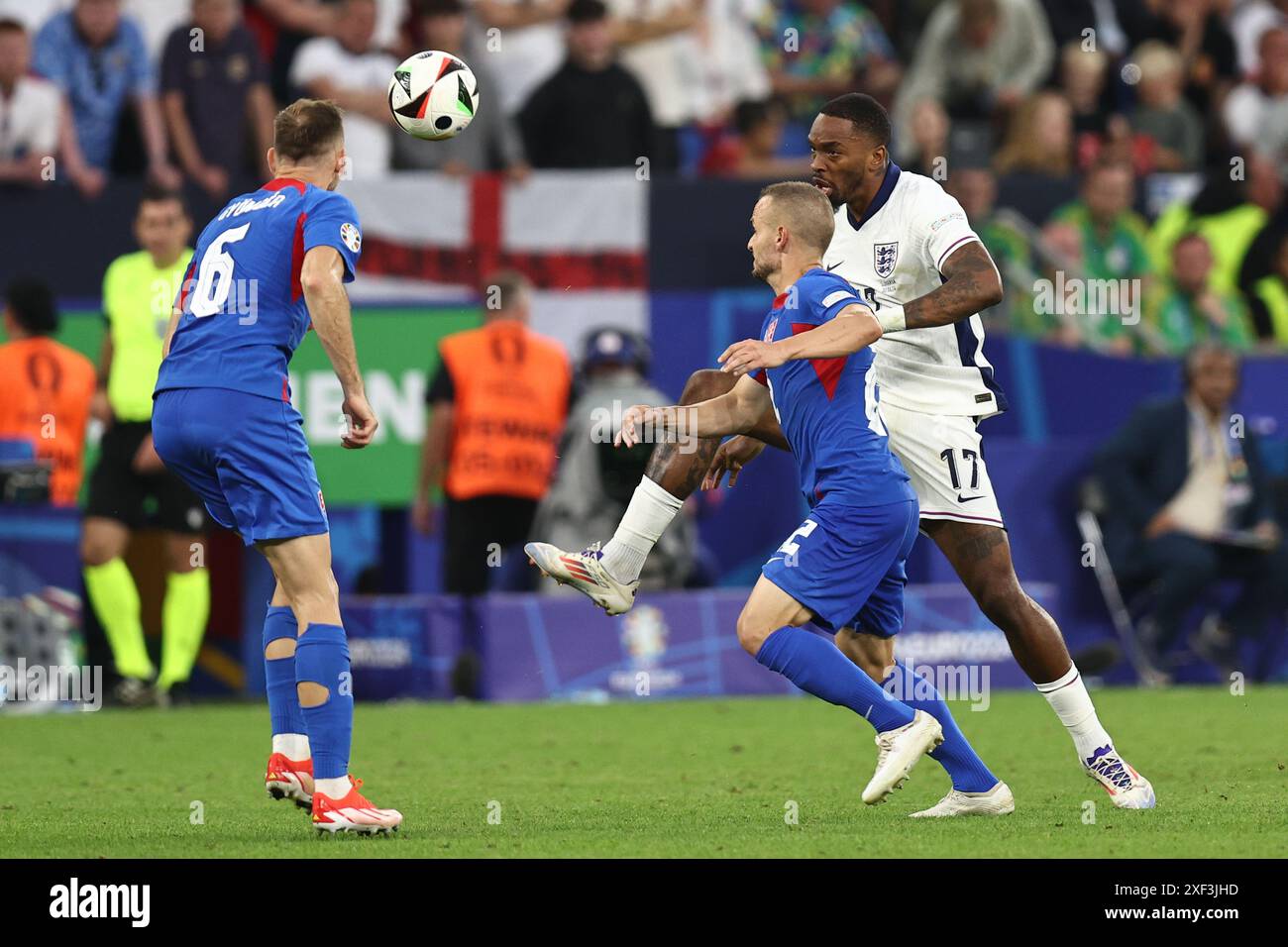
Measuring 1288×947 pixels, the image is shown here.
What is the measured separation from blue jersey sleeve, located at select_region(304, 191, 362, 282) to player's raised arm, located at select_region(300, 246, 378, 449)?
3 centimetres

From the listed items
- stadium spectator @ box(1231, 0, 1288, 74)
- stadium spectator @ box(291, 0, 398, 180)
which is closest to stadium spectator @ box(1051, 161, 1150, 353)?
stadium spectator @ box(1231, 0, 1288, 74)

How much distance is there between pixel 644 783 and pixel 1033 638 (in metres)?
1.82

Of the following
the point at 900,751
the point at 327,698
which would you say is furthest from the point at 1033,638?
the point at 327,698

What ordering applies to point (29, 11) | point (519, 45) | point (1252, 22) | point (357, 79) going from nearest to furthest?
point (357, 79), point (29, 11), point (519, 45), point (1252, 22)

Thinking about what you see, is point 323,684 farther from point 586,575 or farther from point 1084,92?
point 1084,92

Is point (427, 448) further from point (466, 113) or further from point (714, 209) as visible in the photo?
point (466, 113)

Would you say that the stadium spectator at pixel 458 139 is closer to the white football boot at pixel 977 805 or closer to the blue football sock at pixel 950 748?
the blue football sock at pixel 950 748

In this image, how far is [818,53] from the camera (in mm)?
16562

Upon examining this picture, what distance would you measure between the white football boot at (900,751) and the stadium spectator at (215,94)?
869 cm

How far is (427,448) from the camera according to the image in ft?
42.1

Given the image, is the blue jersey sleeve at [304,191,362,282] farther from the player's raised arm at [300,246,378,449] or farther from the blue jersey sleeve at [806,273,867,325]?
the blue jersey sleeve at [806,273,867,325]

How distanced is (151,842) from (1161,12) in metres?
13.4

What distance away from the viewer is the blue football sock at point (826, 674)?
6668mm
